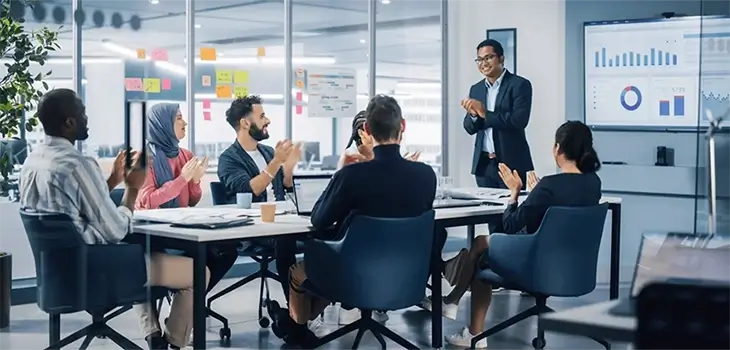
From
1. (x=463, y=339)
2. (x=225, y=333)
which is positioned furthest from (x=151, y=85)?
(x=463, y=339)

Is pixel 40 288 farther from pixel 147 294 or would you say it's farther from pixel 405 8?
pixel 405 8

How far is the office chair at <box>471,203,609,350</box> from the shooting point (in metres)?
3.97

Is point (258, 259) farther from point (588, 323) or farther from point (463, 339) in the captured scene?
point (588, 323)

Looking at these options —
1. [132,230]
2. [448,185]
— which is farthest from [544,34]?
[132,230]

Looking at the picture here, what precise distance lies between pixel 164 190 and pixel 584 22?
3.84 m

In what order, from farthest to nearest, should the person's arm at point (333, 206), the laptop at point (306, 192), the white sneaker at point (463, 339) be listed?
1. the white sneaker at point (463, 339)
2. the laptop at point (306, 192)
3. the person's arm at point (333, 206)

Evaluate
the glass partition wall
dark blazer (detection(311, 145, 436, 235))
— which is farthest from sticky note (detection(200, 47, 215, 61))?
dark blazer (detection(311, 145, 436, 235))

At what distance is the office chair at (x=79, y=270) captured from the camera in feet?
11.5

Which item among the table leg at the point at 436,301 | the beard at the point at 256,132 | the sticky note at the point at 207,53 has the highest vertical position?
the sticky note at the point at 207,53

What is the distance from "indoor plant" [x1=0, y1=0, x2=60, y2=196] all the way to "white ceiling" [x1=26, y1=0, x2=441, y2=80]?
1.05 ft

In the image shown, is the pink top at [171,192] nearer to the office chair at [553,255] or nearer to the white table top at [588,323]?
the office chair at [553,255]

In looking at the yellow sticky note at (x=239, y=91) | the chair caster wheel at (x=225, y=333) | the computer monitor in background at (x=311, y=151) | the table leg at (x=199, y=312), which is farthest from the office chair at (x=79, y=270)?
the computer monitor in background at (x=311, y=151)

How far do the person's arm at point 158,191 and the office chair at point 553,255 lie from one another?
1.54 meters

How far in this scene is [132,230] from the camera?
3.63m
